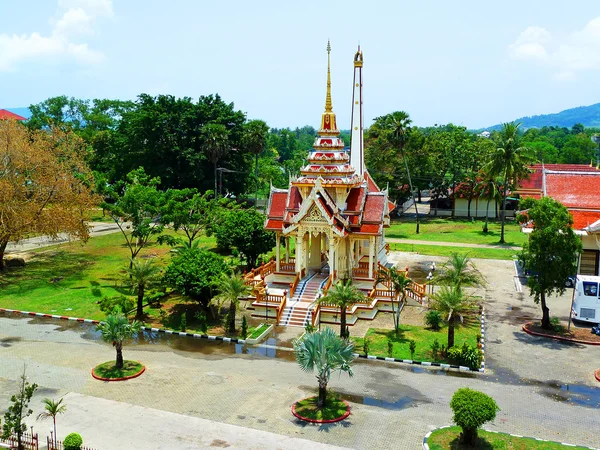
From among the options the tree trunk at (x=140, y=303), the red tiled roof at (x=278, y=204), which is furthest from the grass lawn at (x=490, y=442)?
the red tiled roof at (x=278, y=204)

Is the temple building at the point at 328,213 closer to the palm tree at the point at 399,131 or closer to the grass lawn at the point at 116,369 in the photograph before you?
the grass lawn at the point at 116,369

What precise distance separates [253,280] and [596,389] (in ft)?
61.3

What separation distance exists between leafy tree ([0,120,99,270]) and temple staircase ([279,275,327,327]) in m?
16.6

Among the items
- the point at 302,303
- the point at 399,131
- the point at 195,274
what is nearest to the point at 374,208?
the point at 302,303

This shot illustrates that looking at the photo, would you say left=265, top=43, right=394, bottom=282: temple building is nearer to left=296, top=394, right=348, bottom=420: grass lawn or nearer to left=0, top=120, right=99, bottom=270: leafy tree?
left=296, top=394, right=348, bottom=420: grass lawn

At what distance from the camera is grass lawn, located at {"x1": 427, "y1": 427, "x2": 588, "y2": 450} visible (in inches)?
698

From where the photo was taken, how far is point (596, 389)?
22391 mm

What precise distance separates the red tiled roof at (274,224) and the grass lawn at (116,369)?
40.8 ft

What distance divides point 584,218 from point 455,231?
79.3 feet

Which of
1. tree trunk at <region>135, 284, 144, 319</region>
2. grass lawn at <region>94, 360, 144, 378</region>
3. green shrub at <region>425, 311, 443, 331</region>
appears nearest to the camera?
grass lawn at <region>94, 360, 144, 378</region>

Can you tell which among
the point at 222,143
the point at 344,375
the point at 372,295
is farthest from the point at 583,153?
the point at 344,375

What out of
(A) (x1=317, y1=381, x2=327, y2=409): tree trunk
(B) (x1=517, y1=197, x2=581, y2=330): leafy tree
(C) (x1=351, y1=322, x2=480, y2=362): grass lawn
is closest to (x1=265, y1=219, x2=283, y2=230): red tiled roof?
(C) (x1=351, y1=322, x2=480, y2=362): grass lawn

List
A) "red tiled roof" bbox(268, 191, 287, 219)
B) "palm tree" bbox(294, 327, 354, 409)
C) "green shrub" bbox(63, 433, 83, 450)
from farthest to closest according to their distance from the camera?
"red tiled roof" bbox(268, 191, 287, 219), "palm tree" bbox(294, 327, 354, 409), "green shrub" bbox(63, 433, 83, 450)

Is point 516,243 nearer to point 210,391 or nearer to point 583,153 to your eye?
point 210,391
